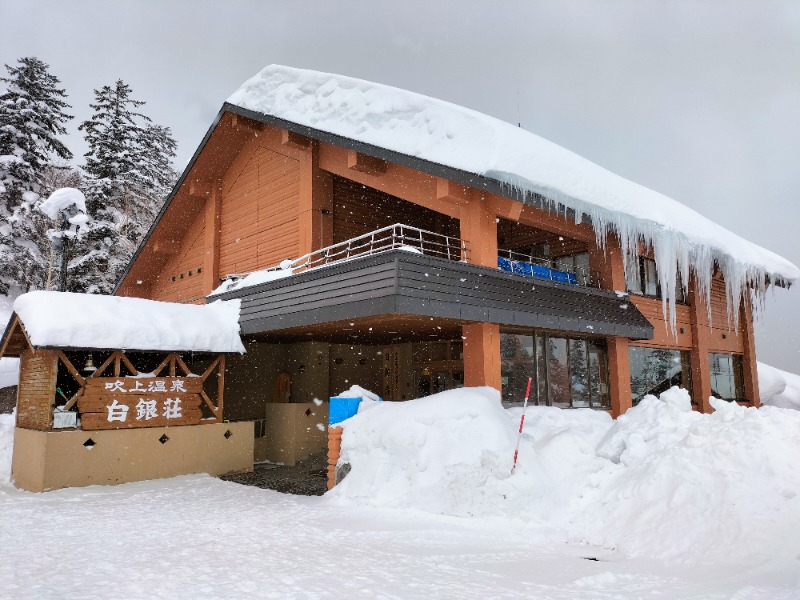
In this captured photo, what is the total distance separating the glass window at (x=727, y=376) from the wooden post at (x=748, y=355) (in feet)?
0.52

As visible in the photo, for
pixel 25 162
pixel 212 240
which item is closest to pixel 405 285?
pixel 212 240

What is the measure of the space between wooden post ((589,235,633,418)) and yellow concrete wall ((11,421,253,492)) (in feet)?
29.6

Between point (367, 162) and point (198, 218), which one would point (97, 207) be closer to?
point (198, 218)

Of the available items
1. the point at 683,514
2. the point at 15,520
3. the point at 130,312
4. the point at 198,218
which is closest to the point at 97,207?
the point at 198,218

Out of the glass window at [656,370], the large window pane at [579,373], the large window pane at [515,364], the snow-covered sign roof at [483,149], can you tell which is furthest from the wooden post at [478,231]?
the glass window at [656,370]

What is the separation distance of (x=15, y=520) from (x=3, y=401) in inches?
565

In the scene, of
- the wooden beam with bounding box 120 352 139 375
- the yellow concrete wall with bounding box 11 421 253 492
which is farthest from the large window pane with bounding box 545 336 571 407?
the wooden beam with bounding box 120 352 139 375

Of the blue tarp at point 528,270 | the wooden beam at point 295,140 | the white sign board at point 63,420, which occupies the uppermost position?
the wooden beam at point 295,140

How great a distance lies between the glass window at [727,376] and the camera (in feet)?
61.3

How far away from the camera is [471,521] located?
293 inches

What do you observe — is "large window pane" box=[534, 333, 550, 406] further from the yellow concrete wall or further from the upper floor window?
the yellow concrete wall

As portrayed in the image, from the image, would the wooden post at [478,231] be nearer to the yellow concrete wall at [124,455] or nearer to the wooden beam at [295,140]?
the wooden beam at [295,140]

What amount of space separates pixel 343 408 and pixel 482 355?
284 centimetres

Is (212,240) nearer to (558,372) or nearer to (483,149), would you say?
(483,149)
